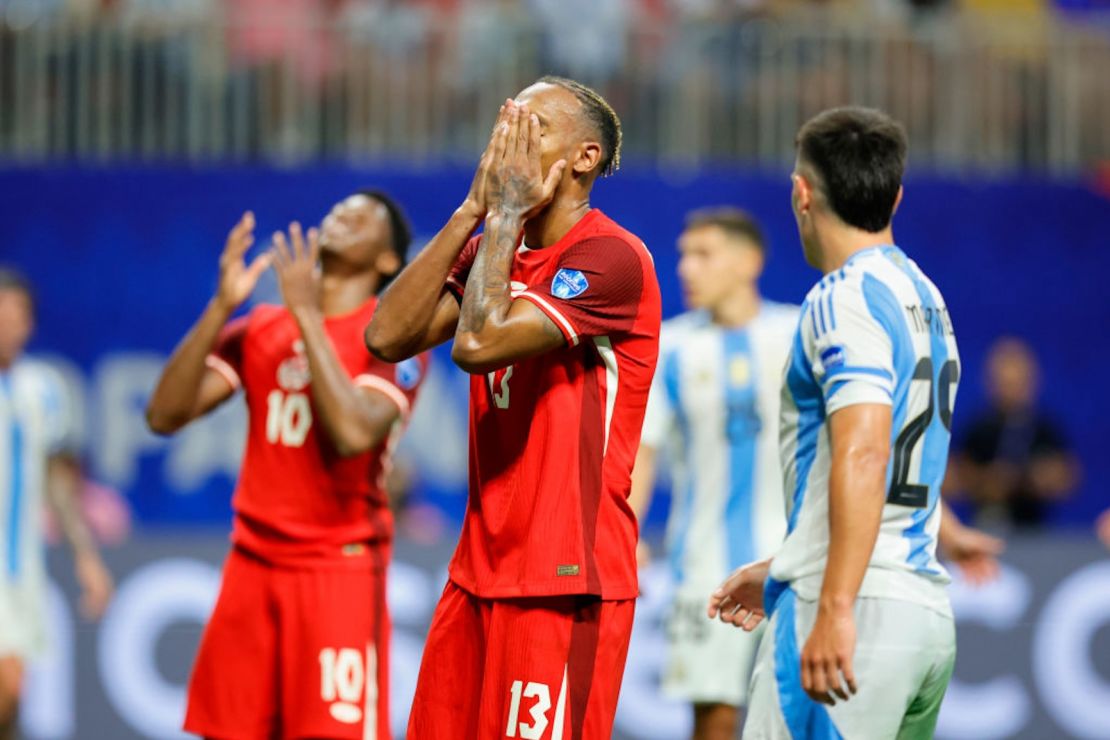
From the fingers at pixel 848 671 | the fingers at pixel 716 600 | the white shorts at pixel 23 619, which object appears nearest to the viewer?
the fingers at pixel 848 671

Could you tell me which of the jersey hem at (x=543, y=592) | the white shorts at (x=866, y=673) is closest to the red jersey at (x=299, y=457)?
the jersey hem at (x=543, y=592)

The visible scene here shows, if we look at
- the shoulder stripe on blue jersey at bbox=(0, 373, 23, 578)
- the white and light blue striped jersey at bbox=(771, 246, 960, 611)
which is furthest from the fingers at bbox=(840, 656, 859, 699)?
the shoulder stripe on blue jersey at bbox=(0, 373, 23, 578)

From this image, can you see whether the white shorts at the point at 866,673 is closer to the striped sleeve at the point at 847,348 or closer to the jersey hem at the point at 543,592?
the jersey hem at the point at 543,592

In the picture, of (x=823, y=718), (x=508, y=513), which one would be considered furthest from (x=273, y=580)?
(x=823, y=718)

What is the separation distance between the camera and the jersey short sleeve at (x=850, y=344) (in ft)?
13.8

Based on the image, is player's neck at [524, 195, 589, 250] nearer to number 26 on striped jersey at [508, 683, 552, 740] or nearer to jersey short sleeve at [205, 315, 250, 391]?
number 26 on striped jersey at [508, 683, 552, 740]

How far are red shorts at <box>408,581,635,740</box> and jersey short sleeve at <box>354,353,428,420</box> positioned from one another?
1.60m

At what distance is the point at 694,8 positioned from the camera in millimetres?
11852

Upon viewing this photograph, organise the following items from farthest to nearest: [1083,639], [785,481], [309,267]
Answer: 1. [1083,639]
2. [309,267]
3. [785,481]

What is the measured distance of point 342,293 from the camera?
20.4 ft

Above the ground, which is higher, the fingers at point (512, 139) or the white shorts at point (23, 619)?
the fingers at point (512, 139)

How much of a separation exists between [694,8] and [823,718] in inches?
326

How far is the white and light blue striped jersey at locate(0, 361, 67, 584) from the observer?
26.7 feet

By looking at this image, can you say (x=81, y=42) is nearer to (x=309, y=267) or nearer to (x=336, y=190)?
(x=336, y=190)
